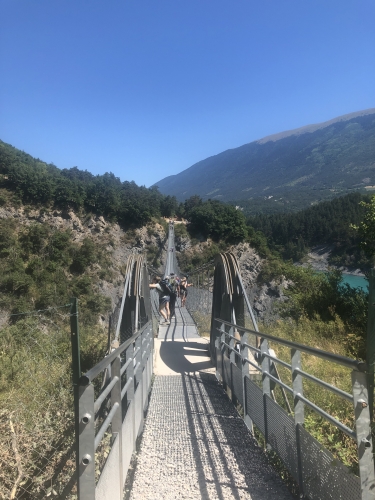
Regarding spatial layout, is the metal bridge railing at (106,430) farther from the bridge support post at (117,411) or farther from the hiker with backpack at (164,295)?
the hiker with backpack at (164,295)

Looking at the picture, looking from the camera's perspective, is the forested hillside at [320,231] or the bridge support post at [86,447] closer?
the bridge support post at [86,447]

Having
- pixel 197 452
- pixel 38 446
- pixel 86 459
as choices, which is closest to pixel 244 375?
pixel 197 452

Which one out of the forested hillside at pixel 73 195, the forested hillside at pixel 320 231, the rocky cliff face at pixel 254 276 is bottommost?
the rocky cliff face at pixel 254 276

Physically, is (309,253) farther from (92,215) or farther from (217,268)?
(217,268)

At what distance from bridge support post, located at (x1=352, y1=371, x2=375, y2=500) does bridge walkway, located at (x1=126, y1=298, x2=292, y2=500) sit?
964 mm

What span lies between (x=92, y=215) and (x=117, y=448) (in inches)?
2175

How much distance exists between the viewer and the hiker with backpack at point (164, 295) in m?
9.21

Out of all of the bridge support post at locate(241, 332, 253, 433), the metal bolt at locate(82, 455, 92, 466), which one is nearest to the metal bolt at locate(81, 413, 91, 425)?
the metal bolt at locate(82, 455, 92, 466)

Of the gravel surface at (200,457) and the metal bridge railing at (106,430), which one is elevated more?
the metal bridge railing at (106,430)

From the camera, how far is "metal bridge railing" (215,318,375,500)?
164 centimetres

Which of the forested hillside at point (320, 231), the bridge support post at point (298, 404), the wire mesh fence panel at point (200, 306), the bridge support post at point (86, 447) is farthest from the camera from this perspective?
the forested hillside at point (320, 231)

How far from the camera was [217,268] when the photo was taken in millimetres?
7941

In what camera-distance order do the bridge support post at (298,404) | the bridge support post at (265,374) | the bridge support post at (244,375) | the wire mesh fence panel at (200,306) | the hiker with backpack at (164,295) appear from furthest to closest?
1. the wire mesh fence panel at (200,306)
2. the hiker with backpack at (164,295)
3. the bridge support post at (244,375)
4. the bridge support post at (265,374)
5. the bridge support post at (298,404)

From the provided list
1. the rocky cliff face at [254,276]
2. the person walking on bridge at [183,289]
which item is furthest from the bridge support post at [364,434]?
the rocky cliff face at [254,276]
